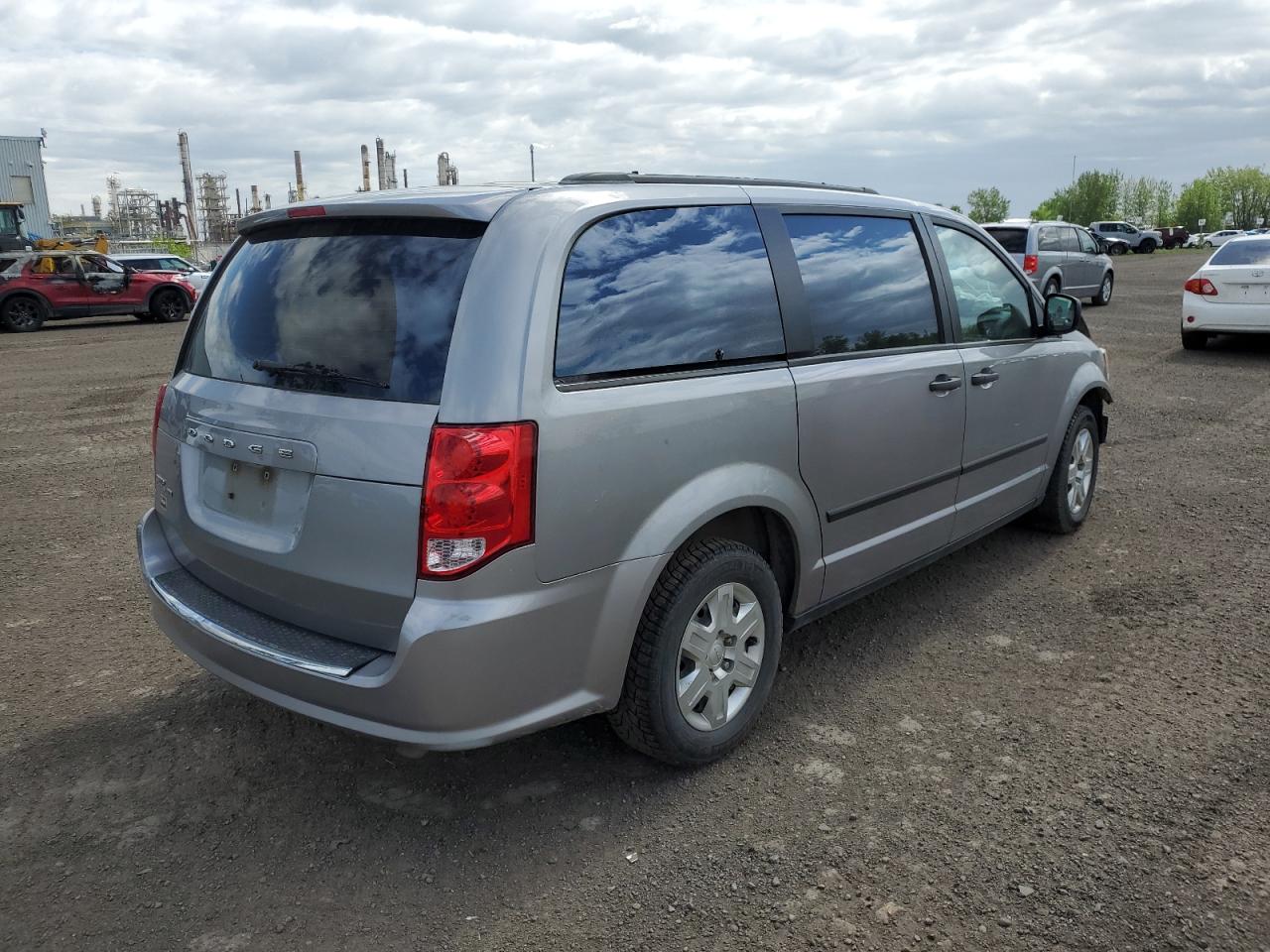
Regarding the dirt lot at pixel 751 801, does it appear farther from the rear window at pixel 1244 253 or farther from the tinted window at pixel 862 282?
the rear window at pixel 1244 253

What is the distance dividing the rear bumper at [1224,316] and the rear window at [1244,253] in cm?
51

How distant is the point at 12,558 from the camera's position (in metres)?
5.36

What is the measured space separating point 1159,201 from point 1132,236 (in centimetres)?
8853

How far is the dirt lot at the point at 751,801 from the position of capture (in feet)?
8.29

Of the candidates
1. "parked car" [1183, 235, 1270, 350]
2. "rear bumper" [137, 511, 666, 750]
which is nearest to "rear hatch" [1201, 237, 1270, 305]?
"parked car" [1183, 235, 1270, 350]

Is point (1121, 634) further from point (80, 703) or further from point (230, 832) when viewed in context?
point (80, 703)

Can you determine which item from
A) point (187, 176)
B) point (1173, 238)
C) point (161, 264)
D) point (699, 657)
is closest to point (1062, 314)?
point (699, 657)

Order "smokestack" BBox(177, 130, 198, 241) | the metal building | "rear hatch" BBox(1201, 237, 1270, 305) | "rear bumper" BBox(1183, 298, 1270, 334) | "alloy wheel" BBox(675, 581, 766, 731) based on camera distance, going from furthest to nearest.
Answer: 1. "smokestack" BBox(177, 130, 198, 241)
2. the metal building
3. "rear bumper" BBox(1183, 298, 1270, 334)
4. "rear hatch" BBox(1201, 237, 1270, 305)
5. "alloy wheel" BBox(675, 581, 766, 731)

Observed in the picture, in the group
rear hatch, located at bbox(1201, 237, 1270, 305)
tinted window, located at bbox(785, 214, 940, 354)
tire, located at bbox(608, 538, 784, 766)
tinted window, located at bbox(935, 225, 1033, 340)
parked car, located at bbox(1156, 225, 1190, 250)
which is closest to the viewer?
tire, located at bbox(608, 538, 784, 766)

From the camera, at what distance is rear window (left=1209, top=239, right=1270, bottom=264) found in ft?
39.7

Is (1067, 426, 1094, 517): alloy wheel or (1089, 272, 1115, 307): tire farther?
(1089, 272, 1115, 307): tire

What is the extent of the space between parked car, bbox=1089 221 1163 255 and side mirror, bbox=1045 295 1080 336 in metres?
60.5

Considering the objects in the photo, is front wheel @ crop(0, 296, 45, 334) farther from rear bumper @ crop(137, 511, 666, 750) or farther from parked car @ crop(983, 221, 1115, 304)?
rear bumper @ crop(137, 511, 666, 750)

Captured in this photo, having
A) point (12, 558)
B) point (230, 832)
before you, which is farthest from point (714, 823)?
point (12, 558)
